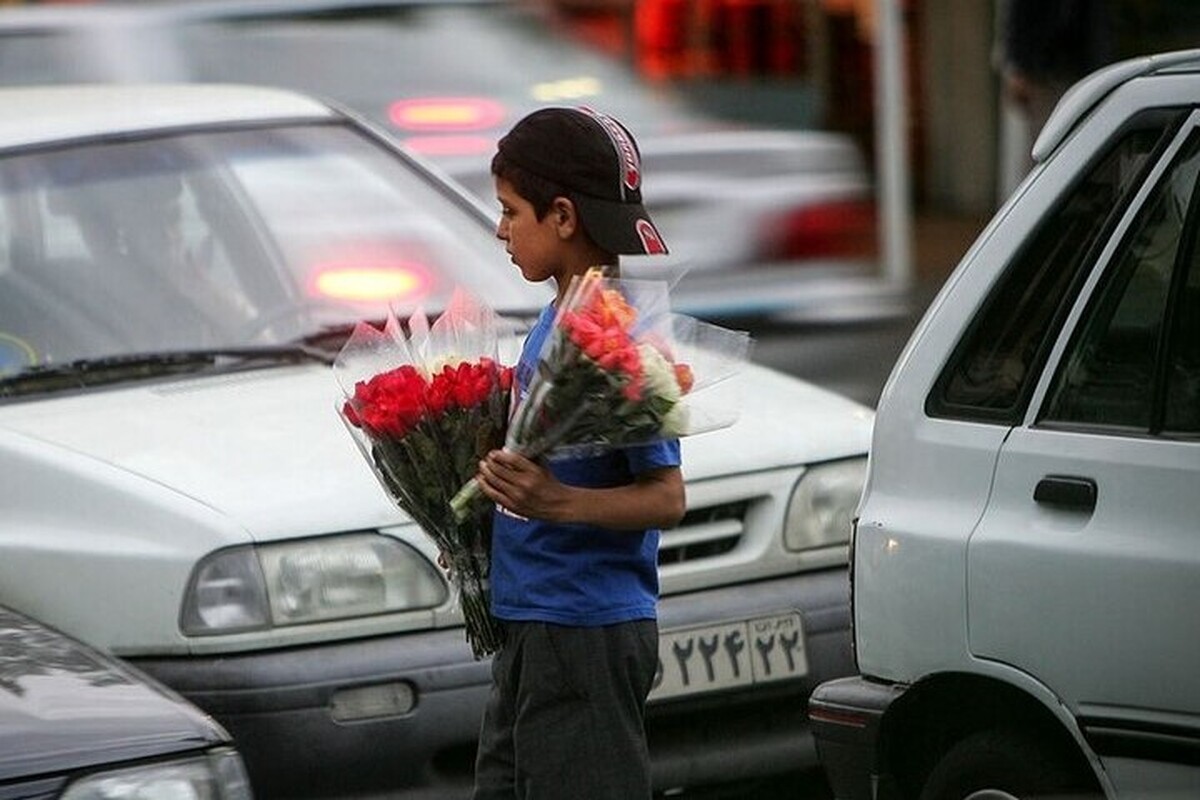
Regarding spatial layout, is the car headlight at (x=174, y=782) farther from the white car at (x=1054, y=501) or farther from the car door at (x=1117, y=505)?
the car door at (x=1117, y=505)

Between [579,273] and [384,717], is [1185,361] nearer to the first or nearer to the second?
[579,273]

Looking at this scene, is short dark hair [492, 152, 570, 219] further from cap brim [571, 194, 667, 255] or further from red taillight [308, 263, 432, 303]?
red taillight [308, 263, 432, 303]

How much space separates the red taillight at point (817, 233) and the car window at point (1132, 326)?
20.5 ft

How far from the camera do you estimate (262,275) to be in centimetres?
673

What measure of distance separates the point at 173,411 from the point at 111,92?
1.54 meters

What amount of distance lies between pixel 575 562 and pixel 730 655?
1420 millimetres

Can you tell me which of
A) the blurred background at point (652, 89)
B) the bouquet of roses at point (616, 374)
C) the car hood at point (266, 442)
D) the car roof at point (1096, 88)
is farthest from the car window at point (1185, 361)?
the blurred background at point (652, 89)

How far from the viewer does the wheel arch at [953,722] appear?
4.23 m

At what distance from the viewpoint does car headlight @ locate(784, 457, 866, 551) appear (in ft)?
19.2

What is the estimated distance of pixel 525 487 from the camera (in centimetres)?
411

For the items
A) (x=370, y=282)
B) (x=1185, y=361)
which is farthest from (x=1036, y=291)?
(x=370, y=282)

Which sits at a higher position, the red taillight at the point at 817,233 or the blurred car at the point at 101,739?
the blurred car at the point at 101,739

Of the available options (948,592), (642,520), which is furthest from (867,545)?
(642,520)

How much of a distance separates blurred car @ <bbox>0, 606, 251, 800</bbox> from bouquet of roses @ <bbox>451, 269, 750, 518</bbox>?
2.11ft
